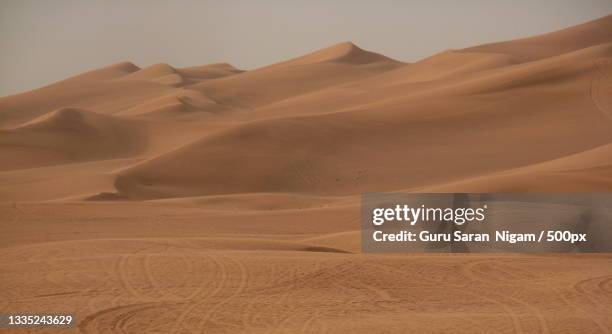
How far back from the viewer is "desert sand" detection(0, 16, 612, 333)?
10398 mm

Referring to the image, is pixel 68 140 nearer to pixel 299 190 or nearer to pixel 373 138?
pixel 373 138

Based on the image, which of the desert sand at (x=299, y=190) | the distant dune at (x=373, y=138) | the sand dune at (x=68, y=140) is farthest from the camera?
the sand dune at (x=68, y=140)

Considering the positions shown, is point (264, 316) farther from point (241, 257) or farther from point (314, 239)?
point (314, 239)

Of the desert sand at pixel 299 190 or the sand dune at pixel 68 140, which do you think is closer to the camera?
the desert sand at pixel 299 190

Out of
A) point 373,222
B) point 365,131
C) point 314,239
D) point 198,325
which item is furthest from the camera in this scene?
point 365,131

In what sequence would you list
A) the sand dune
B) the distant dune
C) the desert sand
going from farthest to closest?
the sand dune → the distant dune → the desert sand

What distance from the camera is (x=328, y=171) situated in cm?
3259

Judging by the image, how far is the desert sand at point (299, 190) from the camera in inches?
409

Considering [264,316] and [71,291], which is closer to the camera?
[264,316]

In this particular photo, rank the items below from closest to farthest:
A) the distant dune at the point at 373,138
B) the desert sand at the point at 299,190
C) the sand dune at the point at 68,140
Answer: the desert sand at the point at 299,190 < the distant dune at the point at 373,138 < the sand dune at the point at 68,140

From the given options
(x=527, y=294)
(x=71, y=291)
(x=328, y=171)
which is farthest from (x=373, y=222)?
(x=328, y=171)

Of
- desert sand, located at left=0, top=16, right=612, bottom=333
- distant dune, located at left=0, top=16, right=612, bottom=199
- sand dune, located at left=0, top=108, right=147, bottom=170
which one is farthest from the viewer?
sand dune, located at left=0, top=108, right=147, bottom=170

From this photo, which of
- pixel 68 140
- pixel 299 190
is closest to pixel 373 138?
pixel 299 190

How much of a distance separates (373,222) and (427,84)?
3515 cm
